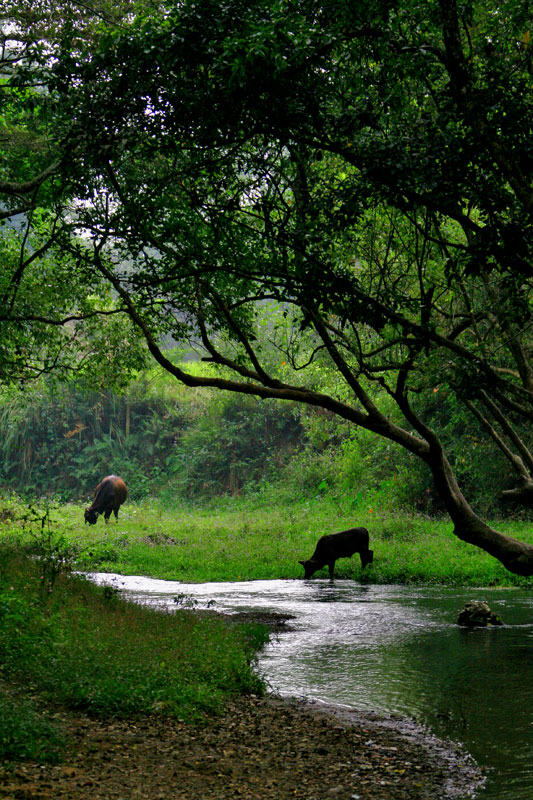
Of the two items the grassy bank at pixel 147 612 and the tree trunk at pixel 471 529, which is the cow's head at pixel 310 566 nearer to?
the grassy bank at pixel 147 612

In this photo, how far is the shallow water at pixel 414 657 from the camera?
284 inches

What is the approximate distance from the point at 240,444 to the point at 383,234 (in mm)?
23762

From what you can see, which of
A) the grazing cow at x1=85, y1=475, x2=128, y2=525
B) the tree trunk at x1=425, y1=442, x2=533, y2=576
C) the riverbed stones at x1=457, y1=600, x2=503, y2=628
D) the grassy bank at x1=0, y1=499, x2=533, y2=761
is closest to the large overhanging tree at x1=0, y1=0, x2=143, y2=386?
the grassy bank at x1=0, y1=499, x2=533, y2=761

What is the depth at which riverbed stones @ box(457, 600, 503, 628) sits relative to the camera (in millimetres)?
11594

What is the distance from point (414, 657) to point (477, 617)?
1.98 m

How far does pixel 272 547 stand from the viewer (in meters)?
19.7

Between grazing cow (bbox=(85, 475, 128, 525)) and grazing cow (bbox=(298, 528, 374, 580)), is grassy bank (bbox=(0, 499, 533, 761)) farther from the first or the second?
grazing cow (bbox=(85, 475, 128, 525))

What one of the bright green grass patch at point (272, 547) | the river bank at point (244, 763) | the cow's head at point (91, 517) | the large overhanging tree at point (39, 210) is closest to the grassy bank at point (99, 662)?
the river bank at point (244, 763)

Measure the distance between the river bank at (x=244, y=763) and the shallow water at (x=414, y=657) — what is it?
0.47 metres

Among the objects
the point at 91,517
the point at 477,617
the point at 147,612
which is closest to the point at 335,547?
the point at 477,617

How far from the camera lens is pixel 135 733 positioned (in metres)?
6.44

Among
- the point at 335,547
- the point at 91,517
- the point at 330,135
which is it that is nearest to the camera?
the point at 330,135

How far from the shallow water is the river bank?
0.47 meters

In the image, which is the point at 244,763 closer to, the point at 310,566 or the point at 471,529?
the point at 471,529
